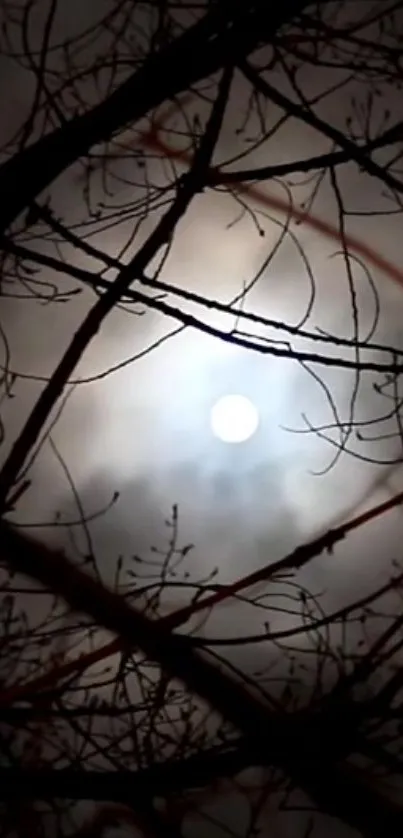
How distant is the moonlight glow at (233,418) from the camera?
4.00 ft

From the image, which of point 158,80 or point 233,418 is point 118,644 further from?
point 158,80

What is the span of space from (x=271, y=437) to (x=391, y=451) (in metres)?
0.15

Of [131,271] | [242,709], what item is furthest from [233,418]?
[131,271]

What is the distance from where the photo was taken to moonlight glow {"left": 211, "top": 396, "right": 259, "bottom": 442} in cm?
122

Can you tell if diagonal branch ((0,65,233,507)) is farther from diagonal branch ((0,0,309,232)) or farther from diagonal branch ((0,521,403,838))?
diagonal branch ((0,521,403,838))

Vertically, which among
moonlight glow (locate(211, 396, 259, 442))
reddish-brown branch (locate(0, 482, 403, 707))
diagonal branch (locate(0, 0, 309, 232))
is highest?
moonlight glow (locate(211, 396, 259, 442))

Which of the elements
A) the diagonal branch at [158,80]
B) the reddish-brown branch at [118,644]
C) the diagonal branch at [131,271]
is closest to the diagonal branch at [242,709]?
the reddish-brown branch at [118,644]

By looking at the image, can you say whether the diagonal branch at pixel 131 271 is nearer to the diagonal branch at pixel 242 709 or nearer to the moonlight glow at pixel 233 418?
the diagonal branch at pixel 242 709

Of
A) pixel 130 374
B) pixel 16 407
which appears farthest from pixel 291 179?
pixel 16 407

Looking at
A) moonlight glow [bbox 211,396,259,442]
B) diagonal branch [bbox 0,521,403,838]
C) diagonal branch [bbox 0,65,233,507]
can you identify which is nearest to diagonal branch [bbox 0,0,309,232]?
diagonal branch [bbox 0,65,233,507]

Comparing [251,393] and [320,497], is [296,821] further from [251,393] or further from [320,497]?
[251,393]

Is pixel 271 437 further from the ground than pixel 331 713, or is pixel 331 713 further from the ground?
pixel 271 437

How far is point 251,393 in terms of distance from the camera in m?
1.22

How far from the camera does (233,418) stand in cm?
123
